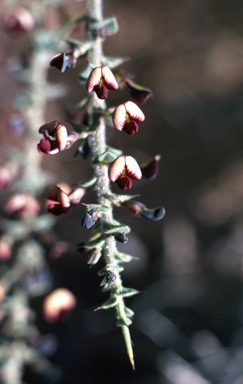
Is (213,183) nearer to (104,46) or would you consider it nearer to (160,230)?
(160,230)

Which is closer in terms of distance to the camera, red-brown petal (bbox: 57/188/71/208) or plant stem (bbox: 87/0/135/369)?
plant stem (bbox: 87/0/135/369)

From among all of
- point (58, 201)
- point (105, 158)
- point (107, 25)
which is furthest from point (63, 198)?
point (107, 25)

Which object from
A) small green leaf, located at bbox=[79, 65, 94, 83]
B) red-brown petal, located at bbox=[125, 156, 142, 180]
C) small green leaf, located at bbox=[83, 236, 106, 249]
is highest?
small green leaf, located at bbox=[79, 65, 94, 83]

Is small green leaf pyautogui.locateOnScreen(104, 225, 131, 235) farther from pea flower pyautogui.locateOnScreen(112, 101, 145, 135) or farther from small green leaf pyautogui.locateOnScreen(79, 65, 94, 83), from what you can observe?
small green leaf pyautogui.locateOnScreen(79, 65, 94, 83)

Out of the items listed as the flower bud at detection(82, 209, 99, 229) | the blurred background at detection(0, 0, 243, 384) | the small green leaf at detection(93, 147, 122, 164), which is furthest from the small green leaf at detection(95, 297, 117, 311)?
the blurred background at detection(0, 0, 243, 384)

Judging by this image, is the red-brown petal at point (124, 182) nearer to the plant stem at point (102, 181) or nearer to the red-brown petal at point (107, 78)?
the plant stem at point (102, 181)

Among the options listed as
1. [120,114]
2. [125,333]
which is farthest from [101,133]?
[125,333]
